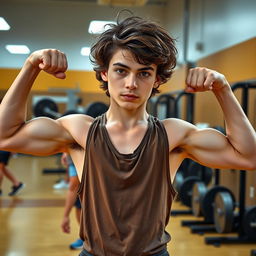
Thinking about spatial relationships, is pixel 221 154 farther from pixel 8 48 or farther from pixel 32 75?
pixel 8 48

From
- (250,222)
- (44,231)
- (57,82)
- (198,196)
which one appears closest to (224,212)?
(250,222)

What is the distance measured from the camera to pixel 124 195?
996mm

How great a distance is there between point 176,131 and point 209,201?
7.56 feet

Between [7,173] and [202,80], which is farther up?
[202,80]

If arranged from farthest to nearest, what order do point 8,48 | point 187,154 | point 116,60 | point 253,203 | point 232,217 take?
1. point 253,203
2. point 232,217
3. point 8,48
4. point 187,154
5. point 116,60

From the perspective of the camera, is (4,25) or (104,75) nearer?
(104,75)

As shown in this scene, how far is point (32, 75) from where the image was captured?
1.04 meters

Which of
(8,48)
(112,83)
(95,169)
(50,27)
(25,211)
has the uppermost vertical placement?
(50,27)

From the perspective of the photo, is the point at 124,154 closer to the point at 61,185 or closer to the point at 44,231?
the point at 44,231

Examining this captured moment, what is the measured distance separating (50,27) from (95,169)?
7.49ft

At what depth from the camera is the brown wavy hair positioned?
3.16ft

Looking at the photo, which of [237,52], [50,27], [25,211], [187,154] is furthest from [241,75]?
[187,154]

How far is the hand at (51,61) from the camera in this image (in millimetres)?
993

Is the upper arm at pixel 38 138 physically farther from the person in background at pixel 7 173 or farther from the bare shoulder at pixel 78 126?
the person in background at pixel 7 173
